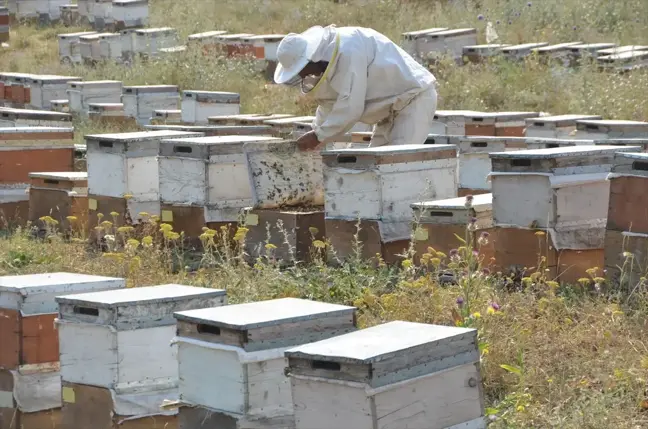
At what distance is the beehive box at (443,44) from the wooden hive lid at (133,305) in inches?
484

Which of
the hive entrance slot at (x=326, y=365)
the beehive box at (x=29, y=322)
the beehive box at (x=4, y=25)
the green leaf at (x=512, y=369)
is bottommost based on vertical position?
the green leaf at (x=512, y=369)

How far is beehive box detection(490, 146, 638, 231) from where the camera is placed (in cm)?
611

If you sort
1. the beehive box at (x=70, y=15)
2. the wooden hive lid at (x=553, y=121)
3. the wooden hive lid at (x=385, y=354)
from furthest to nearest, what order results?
the beehive box at (x=70, y=15)
the wooden hive lid at (x=553, y=121)
the wooden hive lid at (x=385, y=354)

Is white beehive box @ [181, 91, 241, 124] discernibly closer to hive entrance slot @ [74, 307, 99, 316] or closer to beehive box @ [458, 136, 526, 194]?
beehive box @ [458, 136, 526, 194]

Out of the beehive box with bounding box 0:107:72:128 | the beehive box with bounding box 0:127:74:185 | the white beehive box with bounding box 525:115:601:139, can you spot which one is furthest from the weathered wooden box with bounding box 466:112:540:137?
the beehive box with bounding box 0:107:72:128

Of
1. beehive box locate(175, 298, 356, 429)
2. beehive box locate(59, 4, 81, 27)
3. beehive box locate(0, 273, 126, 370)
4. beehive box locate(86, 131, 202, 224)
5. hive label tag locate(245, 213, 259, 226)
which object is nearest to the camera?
beehive box locate(175, 298, 356, 429)

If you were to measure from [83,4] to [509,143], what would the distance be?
1859 centimetres

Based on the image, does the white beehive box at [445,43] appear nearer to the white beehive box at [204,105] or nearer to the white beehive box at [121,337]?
the white beehive box at [204,105]

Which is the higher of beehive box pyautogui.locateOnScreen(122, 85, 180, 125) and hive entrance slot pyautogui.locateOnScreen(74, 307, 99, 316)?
beehive box pyautogui.locateOnScreen(122, 85, 180, 125)

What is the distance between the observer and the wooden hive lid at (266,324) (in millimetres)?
4176

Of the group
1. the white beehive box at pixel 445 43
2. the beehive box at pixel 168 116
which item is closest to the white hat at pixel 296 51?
the beehive box at pixel 168 116

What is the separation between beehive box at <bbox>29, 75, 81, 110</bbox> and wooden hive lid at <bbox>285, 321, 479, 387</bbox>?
37.9ft

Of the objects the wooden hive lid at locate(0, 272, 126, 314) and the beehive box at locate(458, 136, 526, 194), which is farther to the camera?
the beehive box at locate(458, 136, 526, 194)

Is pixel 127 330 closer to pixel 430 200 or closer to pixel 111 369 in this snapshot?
pixel 111 369
